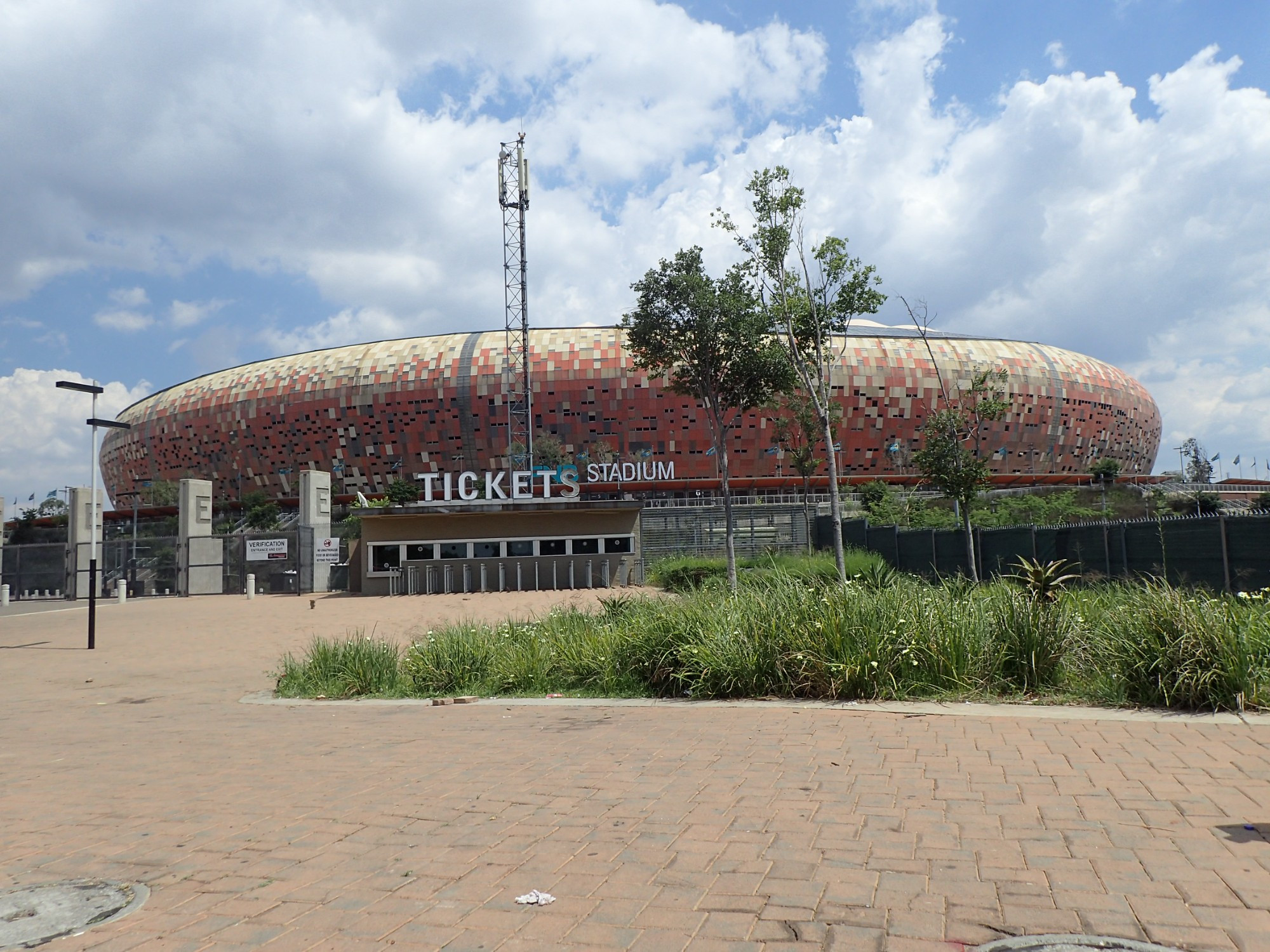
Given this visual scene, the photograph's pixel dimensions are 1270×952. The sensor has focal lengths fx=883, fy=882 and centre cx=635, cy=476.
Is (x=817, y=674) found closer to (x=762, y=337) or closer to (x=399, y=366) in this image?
(x=762, y=337)

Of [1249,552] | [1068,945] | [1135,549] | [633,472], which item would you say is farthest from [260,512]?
[1068,945]

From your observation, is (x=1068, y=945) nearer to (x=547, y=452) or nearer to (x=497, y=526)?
(x=497, y=526)

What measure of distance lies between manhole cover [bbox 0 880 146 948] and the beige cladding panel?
27080 mm

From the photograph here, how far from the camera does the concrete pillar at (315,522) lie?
1346 inches

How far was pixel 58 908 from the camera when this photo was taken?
12.1 ft

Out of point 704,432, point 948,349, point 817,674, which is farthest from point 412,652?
point 948,349

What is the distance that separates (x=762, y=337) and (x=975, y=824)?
20.7 meters

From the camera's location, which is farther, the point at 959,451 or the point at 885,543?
the point at 885,543

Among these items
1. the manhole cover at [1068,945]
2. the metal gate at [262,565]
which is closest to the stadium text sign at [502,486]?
the metal gate at [262,565]

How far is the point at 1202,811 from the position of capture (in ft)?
14.2

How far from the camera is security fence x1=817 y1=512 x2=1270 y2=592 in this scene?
12625 mm

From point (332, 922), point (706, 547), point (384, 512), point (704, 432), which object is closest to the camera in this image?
point (332, 922)

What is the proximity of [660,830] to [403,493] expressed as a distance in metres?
68.3

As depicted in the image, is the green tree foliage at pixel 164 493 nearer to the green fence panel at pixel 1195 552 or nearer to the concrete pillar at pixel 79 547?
the concrete pillar at pixel 79 547
